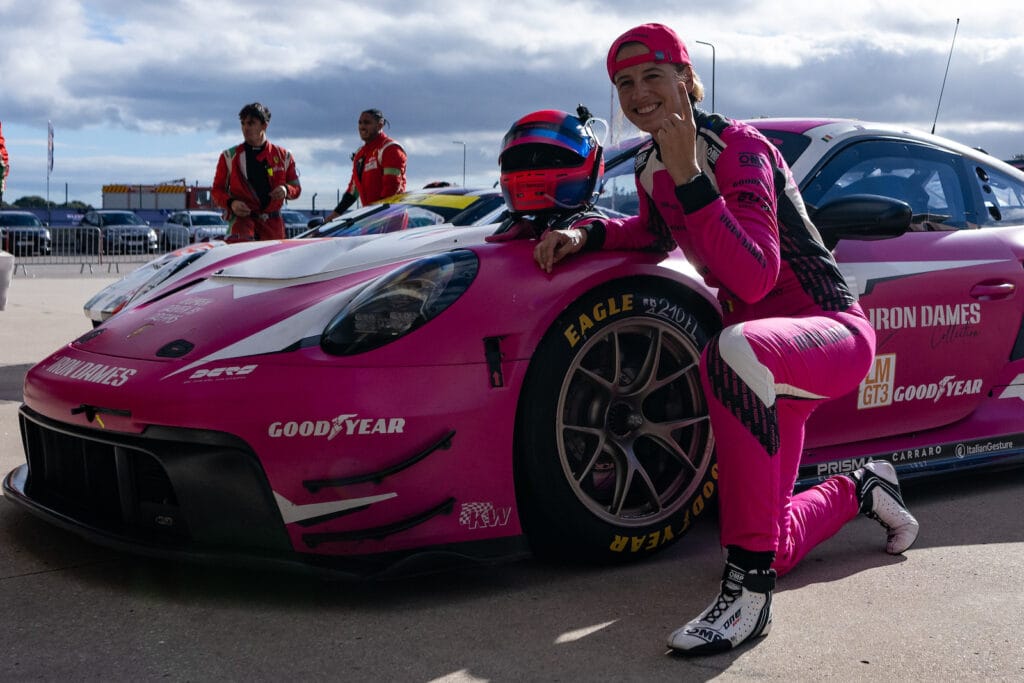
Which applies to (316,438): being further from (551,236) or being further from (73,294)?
(73,294)

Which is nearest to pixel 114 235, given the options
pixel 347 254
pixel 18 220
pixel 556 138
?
pixel 18 220

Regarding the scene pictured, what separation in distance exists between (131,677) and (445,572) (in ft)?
3.10

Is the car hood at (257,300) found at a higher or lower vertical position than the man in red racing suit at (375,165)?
lower

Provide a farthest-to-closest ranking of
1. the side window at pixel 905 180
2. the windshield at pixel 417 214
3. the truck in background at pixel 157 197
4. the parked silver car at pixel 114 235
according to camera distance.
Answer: the truck in background at pixel 157 197
the parked silver car at pixel 114 235
the windshield at pixel 417 214
the side window at pixel 905 180

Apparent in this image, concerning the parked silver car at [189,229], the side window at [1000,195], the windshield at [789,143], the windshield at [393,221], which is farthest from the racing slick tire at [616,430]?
the parked silver car at [189,229]

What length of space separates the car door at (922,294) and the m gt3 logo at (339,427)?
4.70 feet

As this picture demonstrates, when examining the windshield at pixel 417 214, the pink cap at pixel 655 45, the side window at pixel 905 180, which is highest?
the pink cap at pixel 655 45

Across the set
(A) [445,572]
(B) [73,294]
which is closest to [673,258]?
(A) [445,572]

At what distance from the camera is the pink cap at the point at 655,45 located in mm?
2959

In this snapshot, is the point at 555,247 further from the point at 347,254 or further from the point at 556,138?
the point at 347,254

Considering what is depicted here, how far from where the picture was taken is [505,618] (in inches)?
111

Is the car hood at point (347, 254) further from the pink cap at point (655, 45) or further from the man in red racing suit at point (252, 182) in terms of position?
the man in red racing suit at point (252, 182)

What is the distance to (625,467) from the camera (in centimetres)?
319

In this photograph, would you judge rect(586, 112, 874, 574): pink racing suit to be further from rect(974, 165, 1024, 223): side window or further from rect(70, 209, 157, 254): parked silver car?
rect(70, 209, 157, 254): parked silver car
